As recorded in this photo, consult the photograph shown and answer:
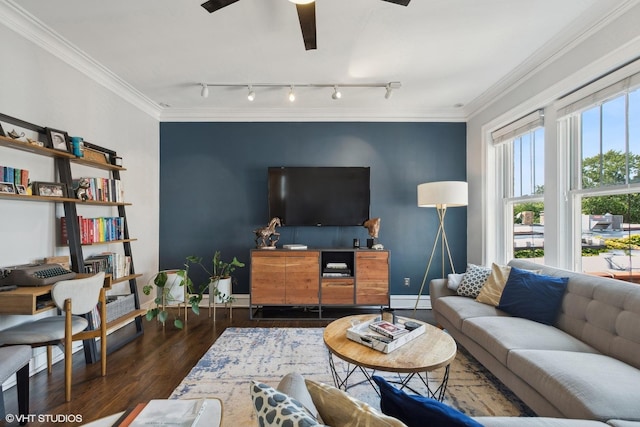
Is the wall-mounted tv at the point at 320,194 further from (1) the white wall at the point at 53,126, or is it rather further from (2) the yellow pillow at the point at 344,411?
(2) the yellow pillow at the point at 344,411

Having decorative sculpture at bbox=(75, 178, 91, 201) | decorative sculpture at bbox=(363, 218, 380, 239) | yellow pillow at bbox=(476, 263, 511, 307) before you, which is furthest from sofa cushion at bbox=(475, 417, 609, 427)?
decorative sculpture at bbox=(75, 178, 91, 201)

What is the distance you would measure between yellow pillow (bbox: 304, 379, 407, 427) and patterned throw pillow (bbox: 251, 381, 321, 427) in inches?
3.0

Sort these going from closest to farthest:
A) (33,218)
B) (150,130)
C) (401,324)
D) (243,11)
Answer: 1. (401,324)
2. (243,11)
3. (33,218)
4. (150,130)

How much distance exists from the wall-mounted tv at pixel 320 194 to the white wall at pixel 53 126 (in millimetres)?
1637

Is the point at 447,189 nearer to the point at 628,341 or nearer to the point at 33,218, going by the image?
the point at 628,341

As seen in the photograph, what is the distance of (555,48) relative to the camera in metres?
2.50

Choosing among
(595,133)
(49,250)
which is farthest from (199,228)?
(595,133)

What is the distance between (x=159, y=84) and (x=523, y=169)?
411cm

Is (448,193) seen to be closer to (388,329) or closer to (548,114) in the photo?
(548,114)

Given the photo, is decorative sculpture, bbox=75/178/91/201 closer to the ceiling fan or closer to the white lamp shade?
the ceiling fan

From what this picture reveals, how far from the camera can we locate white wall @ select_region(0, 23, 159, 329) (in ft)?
7.00

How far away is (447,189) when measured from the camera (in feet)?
10.7

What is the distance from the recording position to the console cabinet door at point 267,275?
3.52m

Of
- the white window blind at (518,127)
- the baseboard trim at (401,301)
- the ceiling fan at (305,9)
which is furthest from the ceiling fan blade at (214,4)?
the baseboard trim at (401,301)
